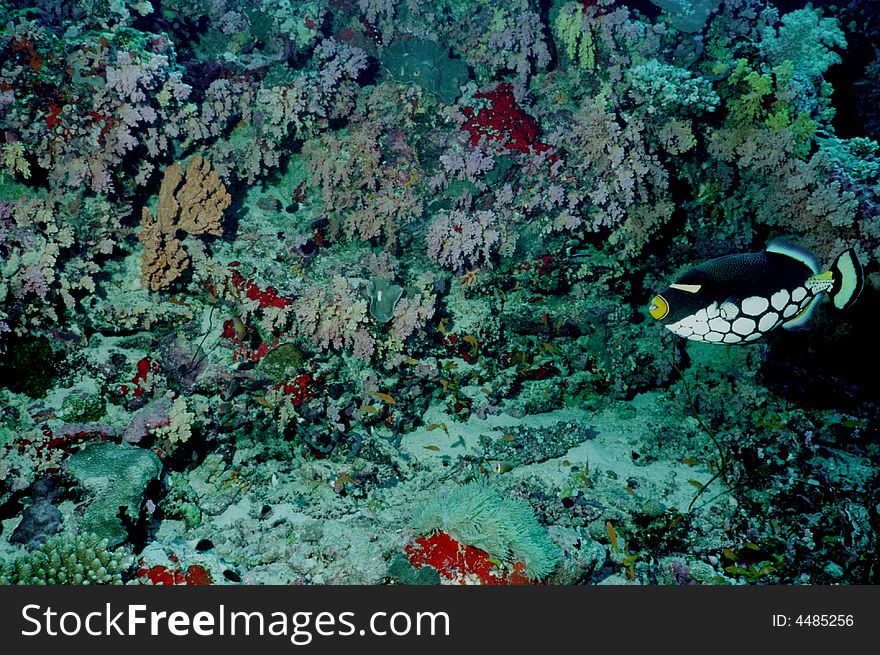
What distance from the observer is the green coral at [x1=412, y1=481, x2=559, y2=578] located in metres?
3.24

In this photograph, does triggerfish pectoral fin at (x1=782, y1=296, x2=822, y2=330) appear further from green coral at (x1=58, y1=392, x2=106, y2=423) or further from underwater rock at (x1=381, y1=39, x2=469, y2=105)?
green coral at (x1=58, y1=392, x2=106, y2=423)

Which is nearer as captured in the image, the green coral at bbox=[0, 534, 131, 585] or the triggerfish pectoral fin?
the triggerfish pectoral fin

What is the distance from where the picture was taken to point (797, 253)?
2.75 meters

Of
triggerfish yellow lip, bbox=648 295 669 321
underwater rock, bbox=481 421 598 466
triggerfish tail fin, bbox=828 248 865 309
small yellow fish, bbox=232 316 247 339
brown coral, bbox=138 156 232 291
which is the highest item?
brown coral, bbox=138 156 232 291

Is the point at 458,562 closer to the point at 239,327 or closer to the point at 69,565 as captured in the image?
the point at 69,565

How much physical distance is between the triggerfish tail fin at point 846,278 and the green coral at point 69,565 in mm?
4644

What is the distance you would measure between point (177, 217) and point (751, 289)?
205 inches

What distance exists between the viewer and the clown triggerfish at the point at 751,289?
2691mm

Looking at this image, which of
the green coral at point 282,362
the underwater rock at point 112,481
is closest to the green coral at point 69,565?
the underwater rock at point 112,481

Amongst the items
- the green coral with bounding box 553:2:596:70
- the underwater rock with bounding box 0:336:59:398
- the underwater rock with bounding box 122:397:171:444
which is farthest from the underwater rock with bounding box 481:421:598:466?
the green coral with bounding box 553:2:596:70

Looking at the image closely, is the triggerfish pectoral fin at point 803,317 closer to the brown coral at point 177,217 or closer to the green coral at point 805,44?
the green coral at point 805,44

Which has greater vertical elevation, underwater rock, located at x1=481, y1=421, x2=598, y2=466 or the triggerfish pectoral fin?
the triggerfish pectoral fin

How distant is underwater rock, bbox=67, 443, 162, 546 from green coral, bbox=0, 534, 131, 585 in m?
0.20

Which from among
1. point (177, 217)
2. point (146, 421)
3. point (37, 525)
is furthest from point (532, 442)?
point (177, 217)
